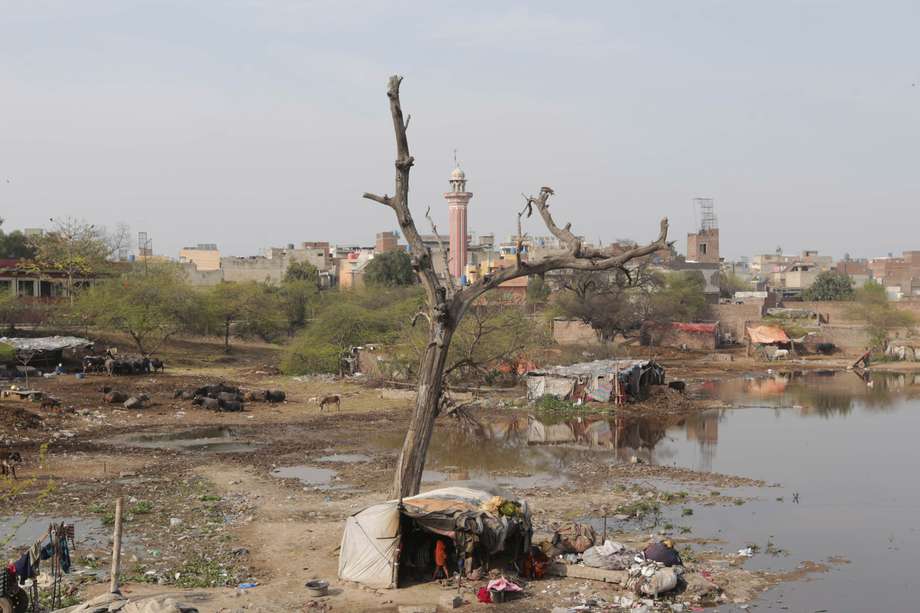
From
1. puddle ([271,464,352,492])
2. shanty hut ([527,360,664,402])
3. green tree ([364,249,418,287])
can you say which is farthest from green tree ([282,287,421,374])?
green tree ([364,249,418,287])

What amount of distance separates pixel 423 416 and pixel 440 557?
6.24 ft

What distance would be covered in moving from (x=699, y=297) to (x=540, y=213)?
4731 centimetres

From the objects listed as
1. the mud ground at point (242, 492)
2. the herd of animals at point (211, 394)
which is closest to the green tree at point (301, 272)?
the herd of animals at point (211, 394)

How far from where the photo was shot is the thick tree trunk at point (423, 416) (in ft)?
40.5

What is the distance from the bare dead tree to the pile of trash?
54.6ft

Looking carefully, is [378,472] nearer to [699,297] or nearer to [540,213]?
[540,213]

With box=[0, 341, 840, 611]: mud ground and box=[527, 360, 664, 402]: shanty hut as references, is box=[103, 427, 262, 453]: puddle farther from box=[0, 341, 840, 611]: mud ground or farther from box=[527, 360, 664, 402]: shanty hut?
box=[527, 360, 664, 402]: shanty hut

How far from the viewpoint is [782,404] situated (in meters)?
32.1

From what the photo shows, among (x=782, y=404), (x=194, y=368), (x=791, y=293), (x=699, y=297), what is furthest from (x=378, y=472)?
(x=791, y=293)

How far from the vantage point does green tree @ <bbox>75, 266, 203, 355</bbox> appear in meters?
38.6

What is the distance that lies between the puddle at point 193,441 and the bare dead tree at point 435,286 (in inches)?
412

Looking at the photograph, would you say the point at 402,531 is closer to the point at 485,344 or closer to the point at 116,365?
the point at 485,344

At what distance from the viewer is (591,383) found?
30.3m

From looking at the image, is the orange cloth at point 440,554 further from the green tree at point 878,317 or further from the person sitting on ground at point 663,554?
the green tree at point 878,317
